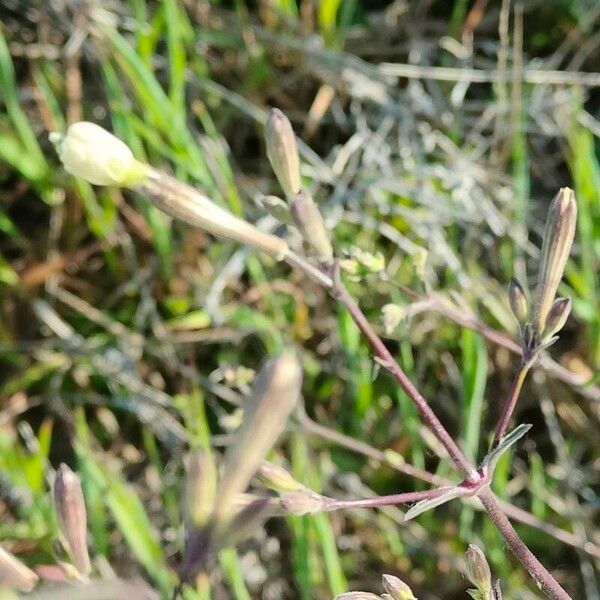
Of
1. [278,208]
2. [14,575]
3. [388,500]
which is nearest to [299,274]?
[278,208]

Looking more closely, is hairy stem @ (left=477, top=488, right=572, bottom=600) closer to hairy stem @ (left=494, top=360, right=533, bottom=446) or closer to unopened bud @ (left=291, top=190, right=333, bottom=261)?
hairy stem @ (left=494, top=360, right=533, bottom=446)

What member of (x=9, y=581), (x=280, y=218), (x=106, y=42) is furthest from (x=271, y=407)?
(x=106, y=42)

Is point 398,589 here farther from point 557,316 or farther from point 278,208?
point 278,208

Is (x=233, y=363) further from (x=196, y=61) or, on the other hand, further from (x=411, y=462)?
(x=196, y=61)

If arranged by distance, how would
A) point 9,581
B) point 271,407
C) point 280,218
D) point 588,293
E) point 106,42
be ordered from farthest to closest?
point 106,42 < point 588,293 < point 280,218 < point 9,581 < point 271,407

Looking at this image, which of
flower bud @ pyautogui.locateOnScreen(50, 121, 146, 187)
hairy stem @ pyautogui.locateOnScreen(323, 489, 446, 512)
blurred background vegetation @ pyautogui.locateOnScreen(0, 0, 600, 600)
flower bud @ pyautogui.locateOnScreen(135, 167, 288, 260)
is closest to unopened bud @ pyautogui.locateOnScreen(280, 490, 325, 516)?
hairy stem @ pyautogui.locateOnScreen(323, 489, 446, 512)

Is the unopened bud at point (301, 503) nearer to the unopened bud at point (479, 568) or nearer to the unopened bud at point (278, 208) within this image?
the unopened bud at point (479, 568)

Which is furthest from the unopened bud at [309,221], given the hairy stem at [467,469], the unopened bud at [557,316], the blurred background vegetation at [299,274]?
the blurred background vegetation at [299,274]
